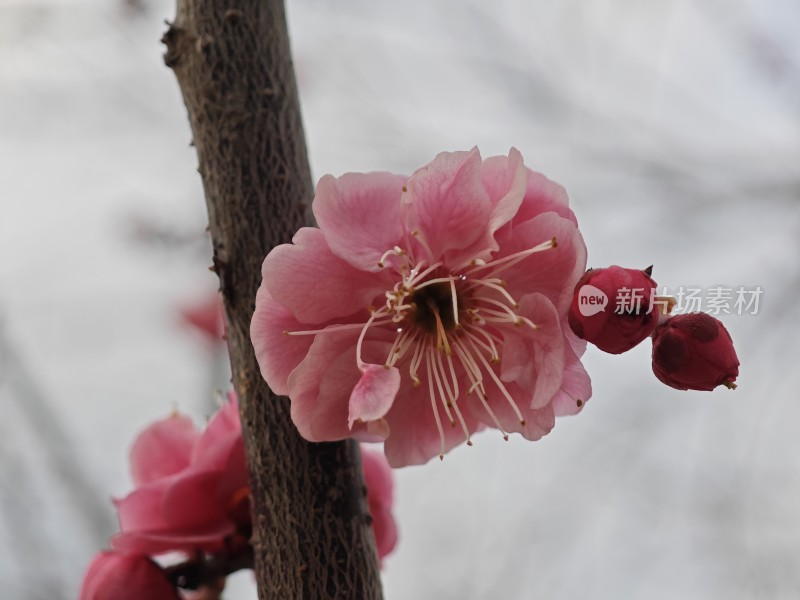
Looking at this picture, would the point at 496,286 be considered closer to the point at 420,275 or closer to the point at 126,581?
the point at 420,275

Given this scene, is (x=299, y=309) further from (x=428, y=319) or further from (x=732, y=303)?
(x=732, y=303)

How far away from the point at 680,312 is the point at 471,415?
0.16 metres

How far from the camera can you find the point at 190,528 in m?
0.72

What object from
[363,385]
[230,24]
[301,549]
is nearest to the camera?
[363,385]

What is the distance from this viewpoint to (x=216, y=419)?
728 mm

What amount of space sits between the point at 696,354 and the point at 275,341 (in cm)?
27

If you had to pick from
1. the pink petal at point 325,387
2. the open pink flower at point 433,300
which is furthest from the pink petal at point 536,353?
the pink petal at point 325,387

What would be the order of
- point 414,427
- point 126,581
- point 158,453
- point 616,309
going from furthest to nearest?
point 158,453 → point 126,581 → point 414,427 → point 616,309

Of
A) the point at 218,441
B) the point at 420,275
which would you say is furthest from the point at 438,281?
the point at 218,441

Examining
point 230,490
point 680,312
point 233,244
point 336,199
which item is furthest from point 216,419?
point 680,312

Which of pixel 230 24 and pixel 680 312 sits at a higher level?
pixel 230 24

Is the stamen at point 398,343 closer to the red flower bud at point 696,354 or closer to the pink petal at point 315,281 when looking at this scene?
the pink petal at point 315,281

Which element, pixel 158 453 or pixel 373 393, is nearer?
pixel 373 393

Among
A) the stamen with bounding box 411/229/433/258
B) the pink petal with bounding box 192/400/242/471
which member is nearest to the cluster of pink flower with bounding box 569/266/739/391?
the stamen with bounding box 411/229/433/258
